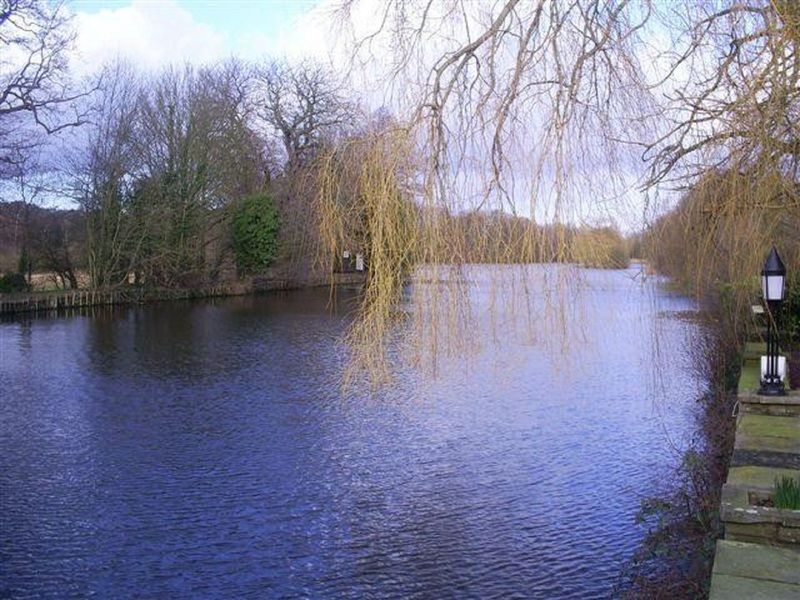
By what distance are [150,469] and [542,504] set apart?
3.21m

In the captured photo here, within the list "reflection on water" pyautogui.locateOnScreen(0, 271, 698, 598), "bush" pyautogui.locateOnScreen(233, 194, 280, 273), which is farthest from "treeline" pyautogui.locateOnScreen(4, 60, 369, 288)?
"reflection on water" pyautogui.locateOnScreen(0, 271, 698, 598)

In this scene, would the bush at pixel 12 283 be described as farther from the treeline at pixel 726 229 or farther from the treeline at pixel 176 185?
the treeline at pixel 726 229

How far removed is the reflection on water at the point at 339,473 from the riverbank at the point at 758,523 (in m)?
0.78

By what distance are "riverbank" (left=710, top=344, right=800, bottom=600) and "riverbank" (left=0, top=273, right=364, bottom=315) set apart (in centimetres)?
1103

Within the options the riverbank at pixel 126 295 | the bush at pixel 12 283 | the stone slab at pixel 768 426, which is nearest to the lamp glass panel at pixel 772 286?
the stone slab at pixel 768 426

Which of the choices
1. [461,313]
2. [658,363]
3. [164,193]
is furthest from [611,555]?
[164,193]

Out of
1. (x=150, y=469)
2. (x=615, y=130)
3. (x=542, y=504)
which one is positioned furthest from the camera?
(x=150, y=469)

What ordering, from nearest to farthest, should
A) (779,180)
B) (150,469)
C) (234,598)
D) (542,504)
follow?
1. (779,180)
2. (234,598)
3. (542,504)
4. (150,469)

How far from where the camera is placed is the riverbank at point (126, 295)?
742 inches

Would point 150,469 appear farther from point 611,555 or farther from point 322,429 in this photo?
point 611,555

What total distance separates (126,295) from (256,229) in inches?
210

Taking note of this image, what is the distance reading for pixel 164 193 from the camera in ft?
73.6

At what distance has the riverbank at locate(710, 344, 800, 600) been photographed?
2684mm

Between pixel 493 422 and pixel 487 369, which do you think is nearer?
pixel 493 422
